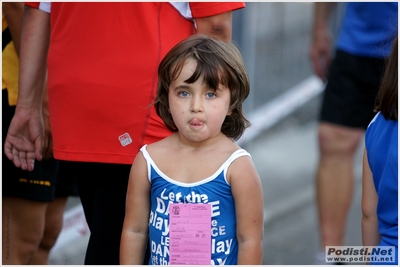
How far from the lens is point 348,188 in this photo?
4.74 m

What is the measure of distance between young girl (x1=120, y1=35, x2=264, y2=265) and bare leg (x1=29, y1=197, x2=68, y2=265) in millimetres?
1501

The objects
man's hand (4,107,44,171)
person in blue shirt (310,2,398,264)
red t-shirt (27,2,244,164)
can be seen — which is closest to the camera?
→ red t-shirt (27,2,244,164)

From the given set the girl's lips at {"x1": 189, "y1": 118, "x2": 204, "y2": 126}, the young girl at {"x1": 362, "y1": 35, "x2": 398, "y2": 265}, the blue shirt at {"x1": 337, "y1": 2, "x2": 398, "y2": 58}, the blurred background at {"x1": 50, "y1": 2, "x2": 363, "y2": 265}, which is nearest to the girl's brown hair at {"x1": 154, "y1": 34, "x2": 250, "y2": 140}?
the girl's lips at {"x1": 189, "y1": 118, "x2": 204, "y2": 126}

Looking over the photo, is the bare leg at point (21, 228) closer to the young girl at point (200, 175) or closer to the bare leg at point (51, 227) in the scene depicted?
the bare leg at point (51, 227)

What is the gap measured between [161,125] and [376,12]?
2193 mm

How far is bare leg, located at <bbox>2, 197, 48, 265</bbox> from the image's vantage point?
12.4 ft

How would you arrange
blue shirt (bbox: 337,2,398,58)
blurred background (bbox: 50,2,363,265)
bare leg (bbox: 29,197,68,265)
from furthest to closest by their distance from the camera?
blurred background (bbox: 50,2,363,265) → blue shirt (bbox: 337,2,398,58) → bare leg (bbox: 29,197,68,265)

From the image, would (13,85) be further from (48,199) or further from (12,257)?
(12,257)

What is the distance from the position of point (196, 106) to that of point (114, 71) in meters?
0.47

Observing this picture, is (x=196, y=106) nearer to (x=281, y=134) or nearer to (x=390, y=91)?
(x=390, y=91)

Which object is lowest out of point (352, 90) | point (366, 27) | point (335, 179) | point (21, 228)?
point (21, 228)

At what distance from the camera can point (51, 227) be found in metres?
4.15

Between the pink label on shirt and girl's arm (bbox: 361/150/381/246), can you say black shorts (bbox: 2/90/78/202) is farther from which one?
girl's arm (bbox: 361/150/381/246)

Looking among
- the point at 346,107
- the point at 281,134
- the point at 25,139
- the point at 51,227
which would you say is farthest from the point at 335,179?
the point at 281,134
